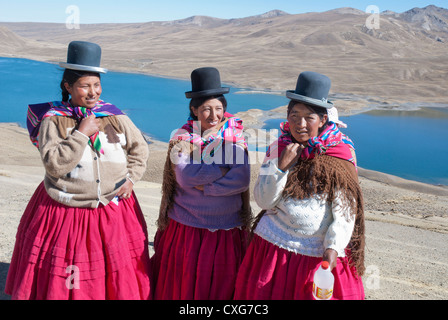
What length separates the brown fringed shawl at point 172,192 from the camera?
2.48 m

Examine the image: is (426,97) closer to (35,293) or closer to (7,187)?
(7,187)

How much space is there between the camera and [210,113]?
2412mm

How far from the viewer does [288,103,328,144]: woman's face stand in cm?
210

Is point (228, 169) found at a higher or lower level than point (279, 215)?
higher

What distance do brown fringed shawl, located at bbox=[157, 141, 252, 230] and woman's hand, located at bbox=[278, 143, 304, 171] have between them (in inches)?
18.4

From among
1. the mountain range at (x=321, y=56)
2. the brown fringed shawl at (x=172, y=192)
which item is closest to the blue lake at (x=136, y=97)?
the mountain range at (x=321, y=56)

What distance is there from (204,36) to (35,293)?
72117 mm

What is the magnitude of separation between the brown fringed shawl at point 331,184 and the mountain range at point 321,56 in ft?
74.0

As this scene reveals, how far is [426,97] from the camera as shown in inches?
1078

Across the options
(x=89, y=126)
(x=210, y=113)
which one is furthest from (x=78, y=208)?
(x=210, y=113)

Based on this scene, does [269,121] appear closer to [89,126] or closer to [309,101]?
[89,126]

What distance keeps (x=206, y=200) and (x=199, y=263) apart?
33 cm

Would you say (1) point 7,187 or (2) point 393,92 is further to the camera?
(2) point 393,92

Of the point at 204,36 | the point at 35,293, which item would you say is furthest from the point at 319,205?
the point at 204,36
